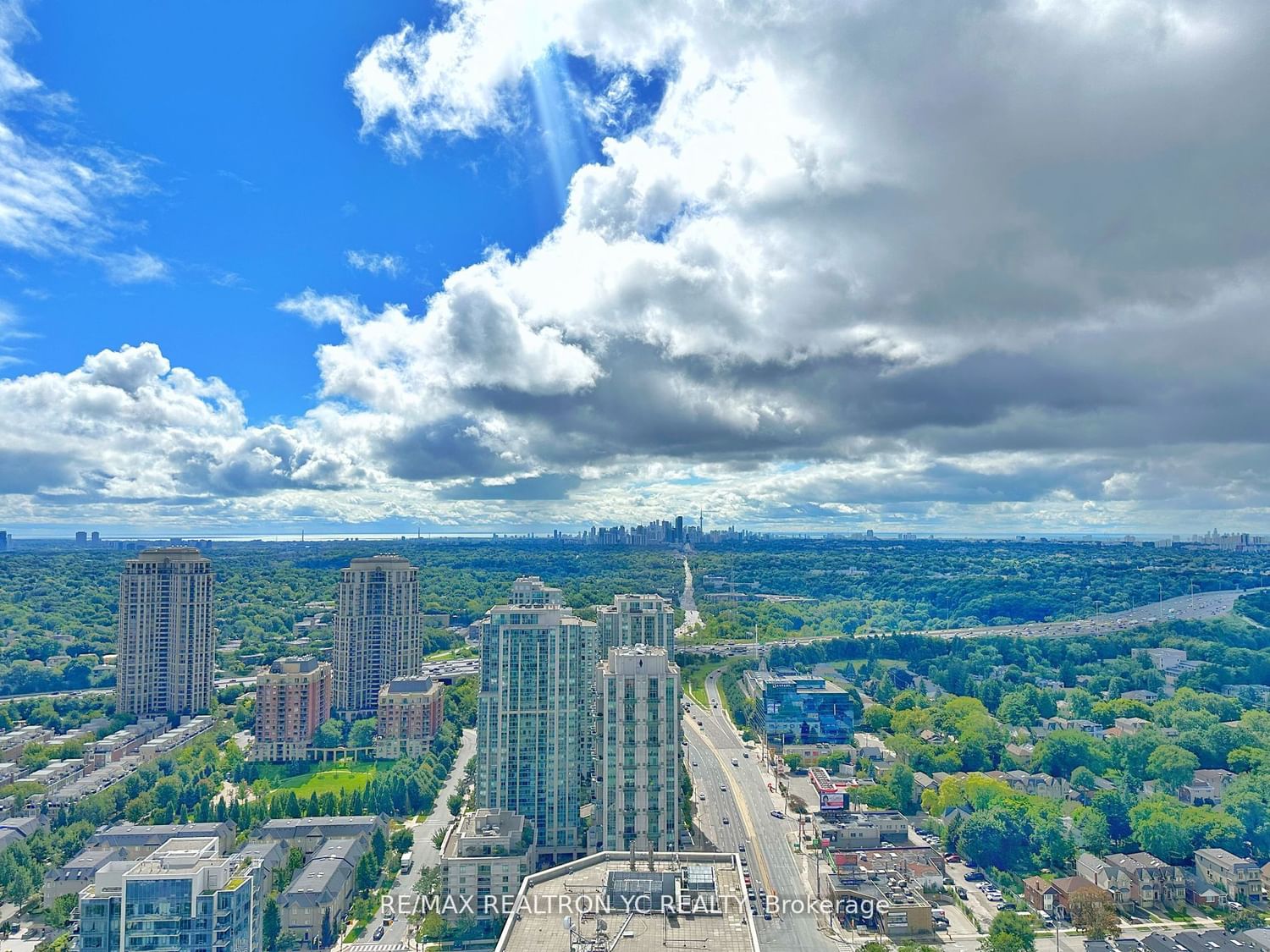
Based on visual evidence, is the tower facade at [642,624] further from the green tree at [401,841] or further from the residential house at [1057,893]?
the residential house at [1057,893]

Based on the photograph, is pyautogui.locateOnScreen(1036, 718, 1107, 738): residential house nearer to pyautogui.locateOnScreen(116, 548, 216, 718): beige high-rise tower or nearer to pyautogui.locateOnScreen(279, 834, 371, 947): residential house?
pyautogui.locateOnScreen(279, 834, 371, 947): residential house

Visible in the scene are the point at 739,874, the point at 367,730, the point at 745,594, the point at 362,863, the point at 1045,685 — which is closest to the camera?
the point at 739,874

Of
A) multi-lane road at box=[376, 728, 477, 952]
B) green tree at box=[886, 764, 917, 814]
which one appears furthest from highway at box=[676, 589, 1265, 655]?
green tree at box=[886, 764, 917, 814]

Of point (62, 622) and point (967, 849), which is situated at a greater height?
point (62, 622)

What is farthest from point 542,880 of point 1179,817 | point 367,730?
point 367,730

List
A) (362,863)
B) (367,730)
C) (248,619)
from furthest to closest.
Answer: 1. (248,619)
2. (367,730)
3. (362,863)

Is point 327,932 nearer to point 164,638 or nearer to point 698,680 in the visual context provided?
point 164,638

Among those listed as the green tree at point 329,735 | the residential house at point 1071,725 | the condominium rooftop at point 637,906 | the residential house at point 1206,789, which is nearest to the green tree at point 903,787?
the residential house at point 1206,789

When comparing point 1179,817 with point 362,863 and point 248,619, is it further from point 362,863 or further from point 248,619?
point 248,619
